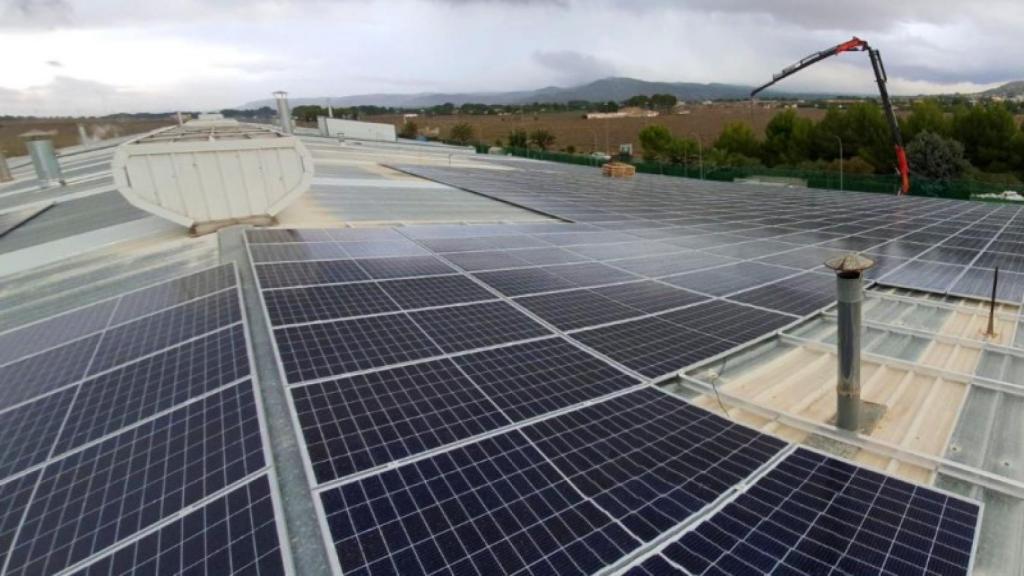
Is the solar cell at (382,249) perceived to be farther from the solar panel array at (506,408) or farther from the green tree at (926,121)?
the green tree at (926,121)

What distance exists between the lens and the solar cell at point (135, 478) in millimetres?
4734

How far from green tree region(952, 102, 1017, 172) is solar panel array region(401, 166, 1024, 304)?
44321mm

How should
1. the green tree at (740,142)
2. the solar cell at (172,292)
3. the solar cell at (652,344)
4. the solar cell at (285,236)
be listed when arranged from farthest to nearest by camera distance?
the green tree at (740,142), the solar cell at (285,236), the solar cell at (172,292), the solar cell at (652,344)

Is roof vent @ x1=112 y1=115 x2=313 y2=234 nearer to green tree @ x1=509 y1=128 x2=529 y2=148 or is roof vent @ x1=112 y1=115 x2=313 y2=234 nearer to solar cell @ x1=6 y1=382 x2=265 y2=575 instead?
solar cell @ x1=6 y1=382 x2=265 y2=575

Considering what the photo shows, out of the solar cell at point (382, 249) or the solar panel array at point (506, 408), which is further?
the solar cell at point (382, 249)

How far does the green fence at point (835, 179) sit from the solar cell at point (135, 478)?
59506 mm

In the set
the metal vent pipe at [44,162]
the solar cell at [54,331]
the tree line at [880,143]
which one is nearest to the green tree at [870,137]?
the tree line at [880,143]

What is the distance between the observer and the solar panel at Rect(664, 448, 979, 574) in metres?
4.43

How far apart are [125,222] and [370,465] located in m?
19.5

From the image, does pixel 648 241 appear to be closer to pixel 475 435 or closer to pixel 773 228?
pixel 773 228

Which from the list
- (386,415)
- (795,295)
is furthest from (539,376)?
(795,295)

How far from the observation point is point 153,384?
7.27 meters

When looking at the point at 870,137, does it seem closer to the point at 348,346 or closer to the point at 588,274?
the point at 588,274

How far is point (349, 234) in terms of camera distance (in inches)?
596
